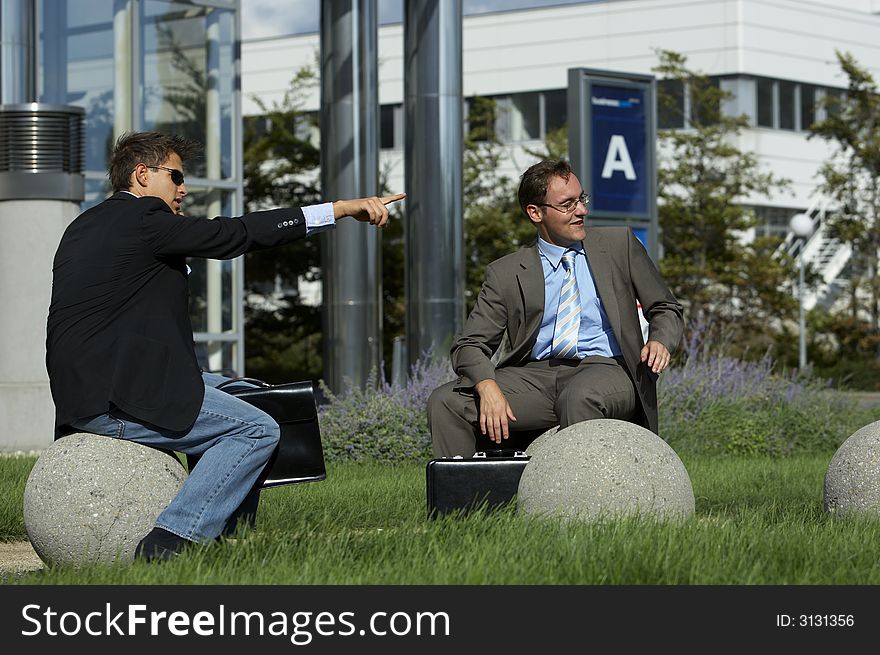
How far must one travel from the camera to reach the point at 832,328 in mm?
32719

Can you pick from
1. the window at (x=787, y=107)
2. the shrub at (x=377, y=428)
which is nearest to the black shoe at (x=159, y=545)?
the shrub at (x=377, y=428)

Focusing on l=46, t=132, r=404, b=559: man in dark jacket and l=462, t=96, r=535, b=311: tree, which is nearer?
l=46, t=132, r=404, b=559: man in dark jacket

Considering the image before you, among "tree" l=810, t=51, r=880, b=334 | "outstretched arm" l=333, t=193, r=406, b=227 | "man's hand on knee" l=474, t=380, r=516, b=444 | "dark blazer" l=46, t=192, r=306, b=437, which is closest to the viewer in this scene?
"dark blazer" l=46, t=192, r=306, b=437

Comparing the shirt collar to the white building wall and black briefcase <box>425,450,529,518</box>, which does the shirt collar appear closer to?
black briefcase <box>425,450,529,518</box>

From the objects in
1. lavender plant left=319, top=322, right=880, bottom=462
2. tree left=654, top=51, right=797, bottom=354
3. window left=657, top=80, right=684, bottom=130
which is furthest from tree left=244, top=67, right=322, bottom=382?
lavender plant left=319, top=322, right=880, bottom=462

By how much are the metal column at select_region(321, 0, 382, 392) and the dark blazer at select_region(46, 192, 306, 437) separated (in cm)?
1261

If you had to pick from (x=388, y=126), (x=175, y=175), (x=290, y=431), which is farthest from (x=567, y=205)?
(x=388, y=126)

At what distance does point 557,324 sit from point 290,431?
155 cm

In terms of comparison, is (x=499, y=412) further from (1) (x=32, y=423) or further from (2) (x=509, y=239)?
(2) (x=509, y=239)

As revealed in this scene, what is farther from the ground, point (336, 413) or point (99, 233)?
point (99, 233)

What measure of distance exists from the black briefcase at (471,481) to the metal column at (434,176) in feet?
35.2

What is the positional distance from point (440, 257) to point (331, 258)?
6.34 ft

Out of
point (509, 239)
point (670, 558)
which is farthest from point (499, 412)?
point (509, 239)

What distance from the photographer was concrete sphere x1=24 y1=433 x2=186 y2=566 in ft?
18.7
